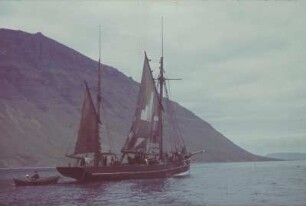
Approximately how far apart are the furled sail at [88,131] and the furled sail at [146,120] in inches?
253

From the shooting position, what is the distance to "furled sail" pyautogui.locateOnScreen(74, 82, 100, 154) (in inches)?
2749

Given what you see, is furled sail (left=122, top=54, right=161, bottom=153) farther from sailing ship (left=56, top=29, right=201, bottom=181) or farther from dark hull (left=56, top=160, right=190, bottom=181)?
dark hull (left=56, top=160, right=190, bottom=181)

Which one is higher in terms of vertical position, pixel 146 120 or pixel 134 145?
pixel 146 120

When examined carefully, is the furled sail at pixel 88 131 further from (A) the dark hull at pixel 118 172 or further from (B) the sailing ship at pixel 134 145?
(A) the dark hull at pixel 118 172

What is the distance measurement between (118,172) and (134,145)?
18.7 feet

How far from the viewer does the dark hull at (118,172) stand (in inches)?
2697

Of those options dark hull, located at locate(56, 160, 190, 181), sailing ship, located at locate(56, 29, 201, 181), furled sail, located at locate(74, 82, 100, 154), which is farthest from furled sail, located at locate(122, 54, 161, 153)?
furled sail, located at locate(74, 82, 100, 154)

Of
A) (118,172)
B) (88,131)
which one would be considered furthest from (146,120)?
(88,131)

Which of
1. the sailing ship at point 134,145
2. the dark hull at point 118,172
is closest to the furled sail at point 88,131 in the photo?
the sailing ship at point 134,145

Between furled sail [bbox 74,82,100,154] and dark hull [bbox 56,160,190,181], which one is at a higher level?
furled sail [bbox 74,82,100,154]

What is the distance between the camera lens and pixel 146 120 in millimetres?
77125

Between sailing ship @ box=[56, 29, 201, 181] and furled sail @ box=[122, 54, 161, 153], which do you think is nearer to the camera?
sailing ship @ box=[56, 29, 201, 181]

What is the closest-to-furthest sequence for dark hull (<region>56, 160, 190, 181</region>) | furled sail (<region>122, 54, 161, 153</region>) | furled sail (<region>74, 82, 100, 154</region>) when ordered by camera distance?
dark hull (<region>56, 160, 190, 181</region>) < furled sail (<region>74, 82, 100, 154</region>) < furled sail (<region>122, 54, 161, 153</region>)

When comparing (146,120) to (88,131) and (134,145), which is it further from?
(88,131)
